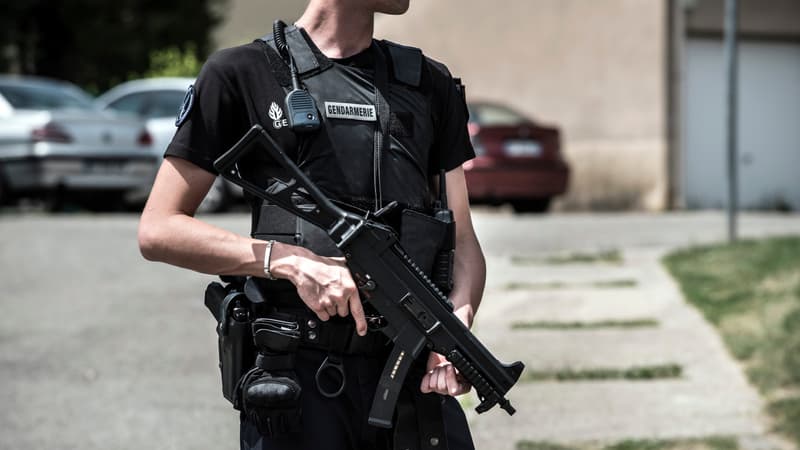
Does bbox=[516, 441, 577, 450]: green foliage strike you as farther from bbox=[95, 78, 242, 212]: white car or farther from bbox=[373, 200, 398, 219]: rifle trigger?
bbox=[95, 78, 242, 212]: white car

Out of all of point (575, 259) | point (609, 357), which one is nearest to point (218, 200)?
point (575, 259)

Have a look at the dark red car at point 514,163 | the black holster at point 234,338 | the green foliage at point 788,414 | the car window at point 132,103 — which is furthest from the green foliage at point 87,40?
the black holster at point 234,338

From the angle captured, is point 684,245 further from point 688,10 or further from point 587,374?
point 688,10

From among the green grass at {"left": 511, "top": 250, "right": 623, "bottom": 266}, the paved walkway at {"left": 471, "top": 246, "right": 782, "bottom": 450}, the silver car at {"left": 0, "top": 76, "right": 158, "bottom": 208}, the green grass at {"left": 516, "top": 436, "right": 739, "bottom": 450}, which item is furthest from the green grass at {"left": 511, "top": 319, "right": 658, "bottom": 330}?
the silver car at {"left": 0, "top": 76, "right": 158, "bottom": 208}

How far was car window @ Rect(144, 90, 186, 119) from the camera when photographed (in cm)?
1509

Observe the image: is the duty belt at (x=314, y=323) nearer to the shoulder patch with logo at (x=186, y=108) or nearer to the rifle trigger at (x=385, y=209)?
the rifle trigger at (x=385, y=209)

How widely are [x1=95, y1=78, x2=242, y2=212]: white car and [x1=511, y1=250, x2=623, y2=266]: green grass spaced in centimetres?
433

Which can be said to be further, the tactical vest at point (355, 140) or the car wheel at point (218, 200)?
the car wheel at point (218, 200)

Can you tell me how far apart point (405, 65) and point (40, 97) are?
A: 41.8 feet

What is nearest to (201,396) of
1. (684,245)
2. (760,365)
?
(760,365)

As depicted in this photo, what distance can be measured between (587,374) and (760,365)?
0.96 m

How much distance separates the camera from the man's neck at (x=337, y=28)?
2.72 meters

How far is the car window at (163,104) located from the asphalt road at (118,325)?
1621mm

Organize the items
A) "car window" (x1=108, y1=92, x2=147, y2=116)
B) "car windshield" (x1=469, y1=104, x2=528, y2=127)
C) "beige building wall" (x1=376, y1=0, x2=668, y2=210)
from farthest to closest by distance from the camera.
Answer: "beige building wall" (x1=376, y1=0, x2=668, y2=210) < "car windshield" (x1=469, y1=104, x2=528, y2=127) < "car window" (x1=108, y1=92, x2=147, y2=116)
